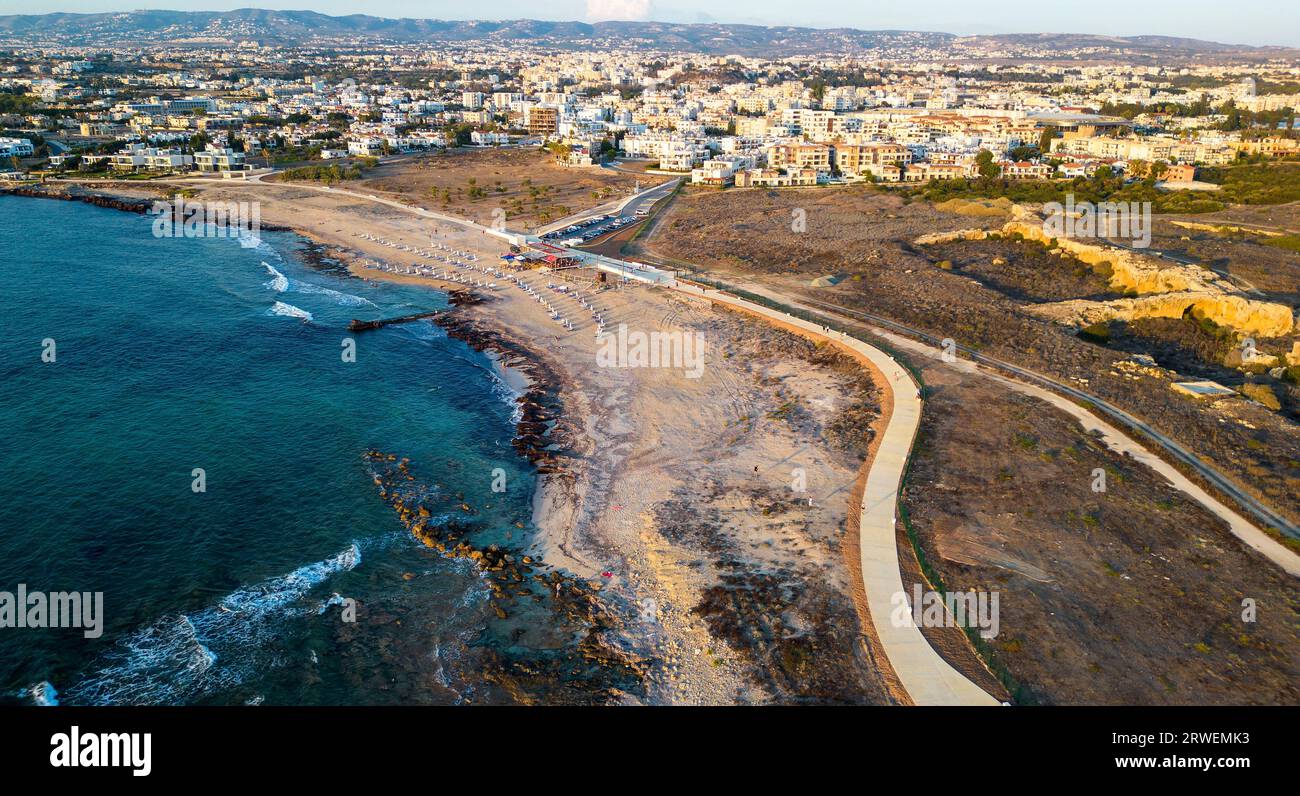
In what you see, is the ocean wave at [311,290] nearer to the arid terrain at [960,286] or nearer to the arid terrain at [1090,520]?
the arid terrain at [960,286]

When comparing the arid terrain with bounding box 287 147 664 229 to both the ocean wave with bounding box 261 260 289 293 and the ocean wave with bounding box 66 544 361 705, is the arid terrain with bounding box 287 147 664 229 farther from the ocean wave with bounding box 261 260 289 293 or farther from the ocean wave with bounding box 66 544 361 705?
the ocean wave with bounding box 66 544 361 705

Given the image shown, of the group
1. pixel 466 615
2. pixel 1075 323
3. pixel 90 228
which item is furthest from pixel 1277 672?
pixel 90 228

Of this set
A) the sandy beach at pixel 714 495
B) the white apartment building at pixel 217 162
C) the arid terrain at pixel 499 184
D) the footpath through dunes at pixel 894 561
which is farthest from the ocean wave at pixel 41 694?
the white apartment building at pixel 217 162

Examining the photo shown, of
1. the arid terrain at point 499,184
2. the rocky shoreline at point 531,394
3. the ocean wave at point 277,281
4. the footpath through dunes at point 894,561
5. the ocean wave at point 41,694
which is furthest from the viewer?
the arid terrain at point 499,184

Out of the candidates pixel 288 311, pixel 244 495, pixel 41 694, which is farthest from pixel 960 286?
pixel 41 694
